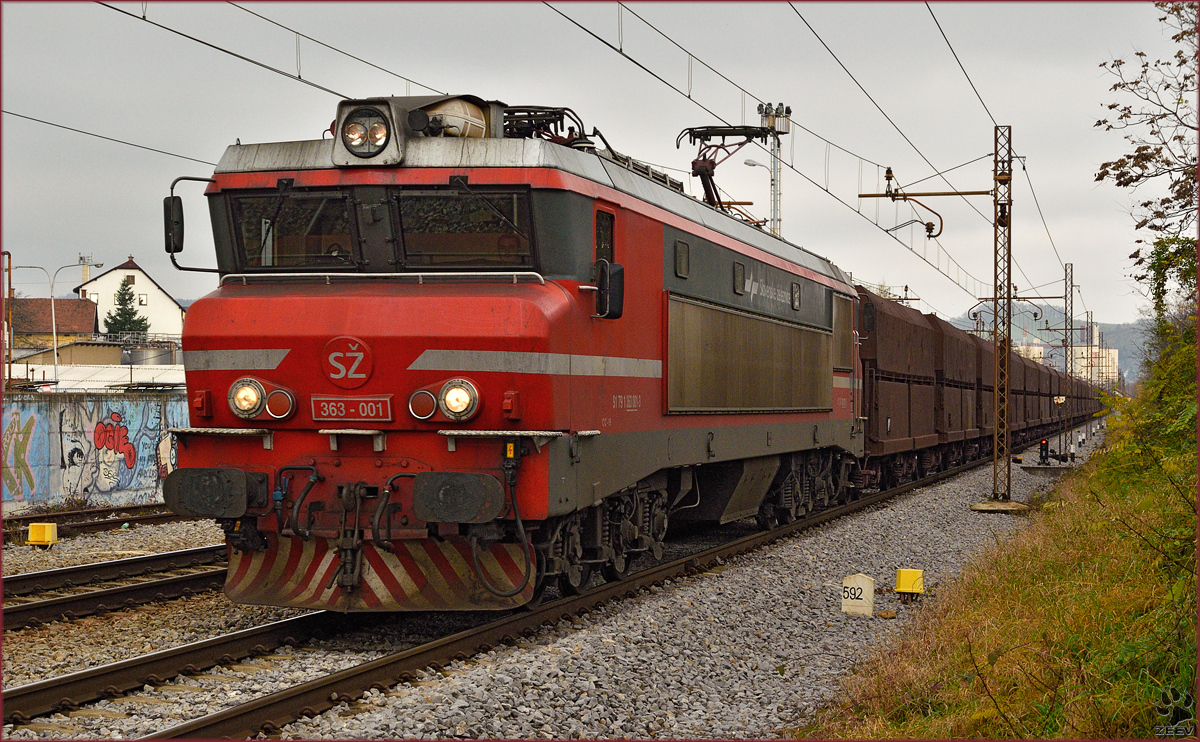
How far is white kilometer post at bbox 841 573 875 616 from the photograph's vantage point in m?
11.3

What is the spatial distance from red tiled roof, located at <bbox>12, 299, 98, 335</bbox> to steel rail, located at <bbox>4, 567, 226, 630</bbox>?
80.1 m

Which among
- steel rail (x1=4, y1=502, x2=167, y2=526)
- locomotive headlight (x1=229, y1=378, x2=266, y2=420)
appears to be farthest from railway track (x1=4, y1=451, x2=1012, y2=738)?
steel rail (x1=4, y1=502, x2=167, y2=526)

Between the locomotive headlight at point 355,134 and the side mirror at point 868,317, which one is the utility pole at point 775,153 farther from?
the locomotive headlight at point 355,134

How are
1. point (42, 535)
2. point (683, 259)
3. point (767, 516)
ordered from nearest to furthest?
point (683, 259) < point (42, 535) < point (767, 516)

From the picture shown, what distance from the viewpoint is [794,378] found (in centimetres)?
1591

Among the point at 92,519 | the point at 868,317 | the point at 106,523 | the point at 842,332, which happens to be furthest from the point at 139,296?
the point at 842,332

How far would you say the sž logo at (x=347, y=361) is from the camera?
8867 mm

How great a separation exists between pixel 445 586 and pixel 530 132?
430 centimetres

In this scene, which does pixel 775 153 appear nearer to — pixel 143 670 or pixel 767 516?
pixel 767 516

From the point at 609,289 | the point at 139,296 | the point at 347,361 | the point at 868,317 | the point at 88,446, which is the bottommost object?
the point at 88,446

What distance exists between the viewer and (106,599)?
34.8ft

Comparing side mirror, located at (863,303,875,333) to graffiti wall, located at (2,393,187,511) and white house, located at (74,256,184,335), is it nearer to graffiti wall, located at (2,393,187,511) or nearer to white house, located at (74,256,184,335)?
graffiti wall, located at (2,393,187,511)

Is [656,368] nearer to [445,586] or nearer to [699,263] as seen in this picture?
[699,263]

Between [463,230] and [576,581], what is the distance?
11.4 ft
